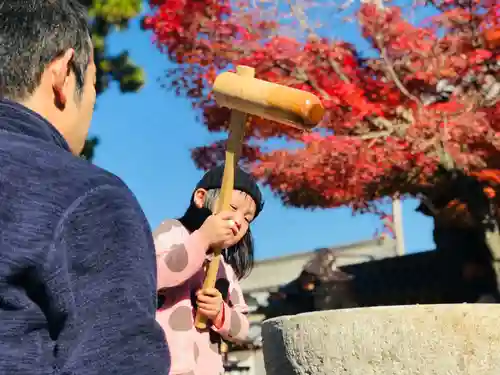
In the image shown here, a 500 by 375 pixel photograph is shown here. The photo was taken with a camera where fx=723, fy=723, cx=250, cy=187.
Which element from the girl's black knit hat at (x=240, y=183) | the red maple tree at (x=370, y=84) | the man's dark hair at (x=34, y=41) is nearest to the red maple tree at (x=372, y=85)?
the red maple tree at (x=370, y=84)

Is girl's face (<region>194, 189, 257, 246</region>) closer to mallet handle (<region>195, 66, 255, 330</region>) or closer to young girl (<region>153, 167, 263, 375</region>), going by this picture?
young girl (<region>153, 167, 263, 375</region>)

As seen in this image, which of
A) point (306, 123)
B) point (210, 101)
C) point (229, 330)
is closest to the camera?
point (306, 123)

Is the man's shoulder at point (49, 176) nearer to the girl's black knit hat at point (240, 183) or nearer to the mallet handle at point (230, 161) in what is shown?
the mallet handle at point (230, 161)

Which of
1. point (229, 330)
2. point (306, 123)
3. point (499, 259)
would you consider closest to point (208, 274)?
point (229, 330)

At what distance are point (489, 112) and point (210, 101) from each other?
228cm

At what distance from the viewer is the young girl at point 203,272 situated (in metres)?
2.09

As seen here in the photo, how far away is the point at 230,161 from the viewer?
83.3 inches

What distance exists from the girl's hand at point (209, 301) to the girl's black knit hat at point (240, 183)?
42 centimetres

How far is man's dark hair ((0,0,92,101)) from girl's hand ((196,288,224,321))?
1.25 m

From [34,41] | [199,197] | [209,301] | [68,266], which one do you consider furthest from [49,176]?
[199,197]

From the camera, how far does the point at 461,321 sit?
206 centimetres

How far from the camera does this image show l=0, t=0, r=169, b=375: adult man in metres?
0.81

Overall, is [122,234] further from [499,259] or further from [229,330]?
[499,259]

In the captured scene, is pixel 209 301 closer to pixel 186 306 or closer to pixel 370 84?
→ pixel 186 306
